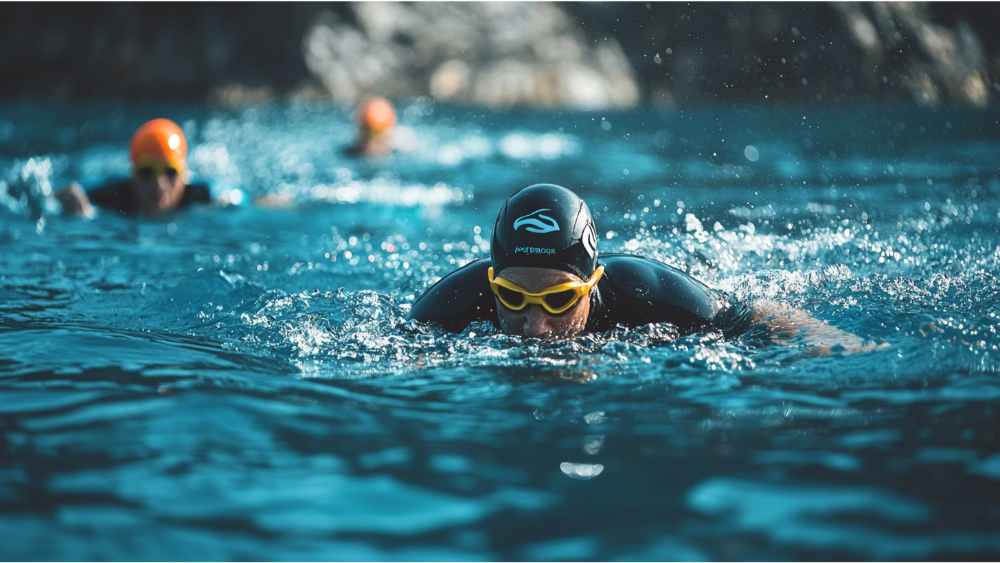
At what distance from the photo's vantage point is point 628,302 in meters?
4.86

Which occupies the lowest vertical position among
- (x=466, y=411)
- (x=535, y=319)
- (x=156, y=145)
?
(x=466, y=411)

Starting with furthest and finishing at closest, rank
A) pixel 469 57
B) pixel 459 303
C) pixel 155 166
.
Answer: pixel 469 57 → pixel 155 166 → pixel 459 303

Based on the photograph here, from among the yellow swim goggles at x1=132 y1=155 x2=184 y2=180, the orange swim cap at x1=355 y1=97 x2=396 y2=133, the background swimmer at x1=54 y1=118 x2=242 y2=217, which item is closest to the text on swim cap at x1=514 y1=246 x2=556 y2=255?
the background swimmer at x1=54 y1=118 x2=242 y2=217

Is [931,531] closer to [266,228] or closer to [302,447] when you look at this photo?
[302,447]

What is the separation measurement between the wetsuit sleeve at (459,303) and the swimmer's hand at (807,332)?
5.16 ft

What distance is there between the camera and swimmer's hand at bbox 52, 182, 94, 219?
9594mm

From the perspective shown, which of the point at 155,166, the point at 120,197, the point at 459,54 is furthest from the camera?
the point at 459,54

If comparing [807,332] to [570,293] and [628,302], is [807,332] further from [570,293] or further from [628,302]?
[570,293]

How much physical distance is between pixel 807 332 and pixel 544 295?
156 centimetres

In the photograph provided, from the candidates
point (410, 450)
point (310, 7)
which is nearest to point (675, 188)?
point (410, 450)

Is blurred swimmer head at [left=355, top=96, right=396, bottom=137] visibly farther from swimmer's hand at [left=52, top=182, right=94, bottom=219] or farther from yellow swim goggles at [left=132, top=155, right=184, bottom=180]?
swimmer's hand at [left=52, top=182, right=94, bottom=219]

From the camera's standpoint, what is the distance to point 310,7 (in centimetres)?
3903

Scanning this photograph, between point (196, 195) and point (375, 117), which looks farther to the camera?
point (375, 117)

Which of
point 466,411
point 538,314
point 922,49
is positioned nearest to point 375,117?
point 538,314
